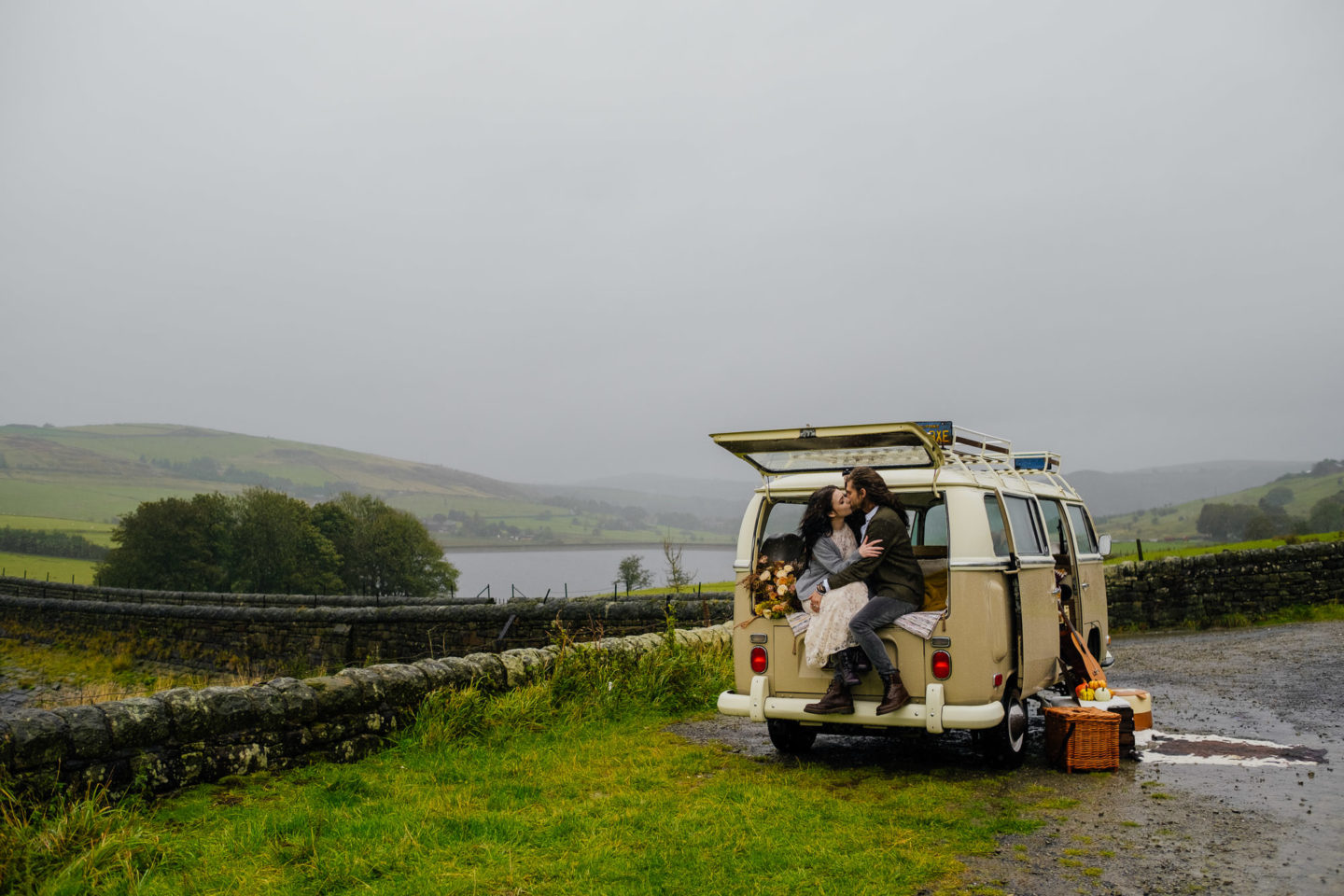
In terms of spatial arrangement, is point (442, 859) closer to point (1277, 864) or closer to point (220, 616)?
point (1277, 864)

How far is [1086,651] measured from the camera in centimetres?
738

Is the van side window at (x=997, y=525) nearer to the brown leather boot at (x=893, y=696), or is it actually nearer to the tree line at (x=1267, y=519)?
the brown leather boot at (x=893, y=696)

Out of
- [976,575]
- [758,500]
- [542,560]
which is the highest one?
[758,500]

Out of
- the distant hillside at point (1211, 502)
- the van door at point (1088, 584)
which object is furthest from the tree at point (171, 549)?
the distant hillside at point (1211, 502)

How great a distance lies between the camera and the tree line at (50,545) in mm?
79312

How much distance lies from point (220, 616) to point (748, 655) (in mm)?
26266

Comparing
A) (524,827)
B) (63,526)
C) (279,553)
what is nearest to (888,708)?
(524,827)

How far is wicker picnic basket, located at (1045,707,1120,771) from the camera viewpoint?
6.09 m

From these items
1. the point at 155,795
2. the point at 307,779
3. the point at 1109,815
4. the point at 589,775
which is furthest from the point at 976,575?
the point at 155,795

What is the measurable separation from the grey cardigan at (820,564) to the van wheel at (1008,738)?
4.98 ft

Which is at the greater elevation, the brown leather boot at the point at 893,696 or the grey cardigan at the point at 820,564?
the grey cardigan at the point at 820,564

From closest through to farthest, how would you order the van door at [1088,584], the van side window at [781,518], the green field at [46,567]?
the van side window at [781,518]
the van door at [1088,584]
the green field at [46,567]

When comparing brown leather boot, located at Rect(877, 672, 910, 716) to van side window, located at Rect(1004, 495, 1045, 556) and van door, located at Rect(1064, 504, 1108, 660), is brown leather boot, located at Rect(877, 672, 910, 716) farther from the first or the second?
van door, located at Rect(1064, 504, 1108, 660)

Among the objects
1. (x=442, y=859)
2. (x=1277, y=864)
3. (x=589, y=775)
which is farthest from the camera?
(x=589, y=775)
